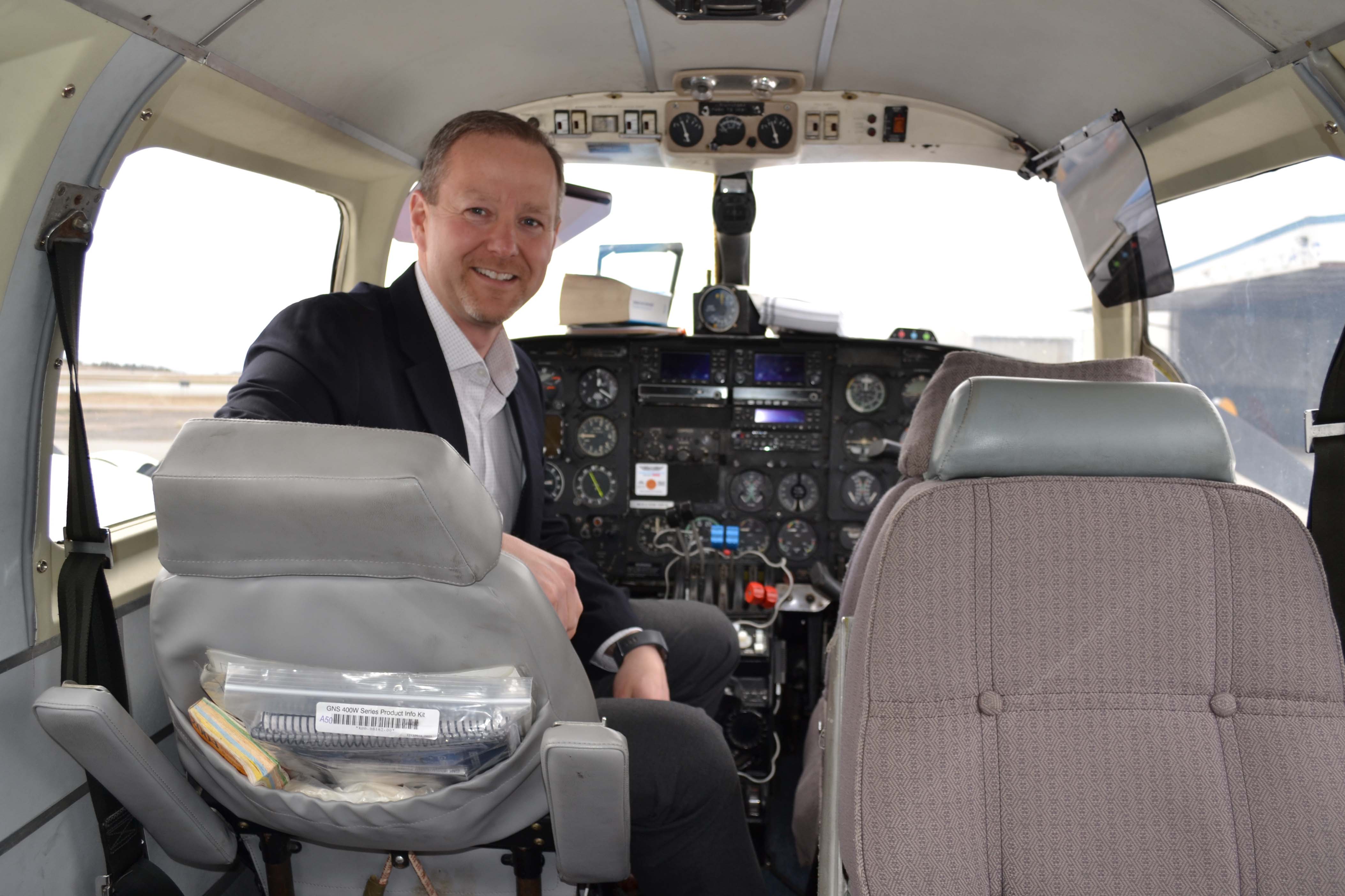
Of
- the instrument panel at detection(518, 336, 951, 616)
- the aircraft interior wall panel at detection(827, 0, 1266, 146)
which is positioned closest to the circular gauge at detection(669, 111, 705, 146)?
the aircraft interior wall panel at detection(827, 0, 1266, 146)

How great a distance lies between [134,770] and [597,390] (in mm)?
2579

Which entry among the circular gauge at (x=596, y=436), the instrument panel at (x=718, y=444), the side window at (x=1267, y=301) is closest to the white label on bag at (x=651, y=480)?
the instrument panel at (x=718, y=444)

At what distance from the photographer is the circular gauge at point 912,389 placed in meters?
3.58

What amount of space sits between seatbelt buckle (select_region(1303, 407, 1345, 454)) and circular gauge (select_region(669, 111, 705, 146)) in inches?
83.0

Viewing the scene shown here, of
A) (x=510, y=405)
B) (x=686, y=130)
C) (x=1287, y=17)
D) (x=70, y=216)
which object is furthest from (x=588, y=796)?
(x=686, y=130)

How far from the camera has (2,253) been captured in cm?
145

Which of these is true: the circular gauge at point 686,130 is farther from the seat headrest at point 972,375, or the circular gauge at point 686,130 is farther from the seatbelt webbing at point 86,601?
the seatbelt webbing at point 86,601

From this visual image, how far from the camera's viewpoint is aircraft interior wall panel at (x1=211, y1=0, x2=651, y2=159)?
1924 mm

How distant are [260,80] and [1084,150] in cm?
233

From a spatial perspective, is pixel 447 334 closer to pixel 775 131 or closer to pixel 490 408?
pixel 490 408

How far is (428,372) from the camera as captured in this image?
1.82 meters

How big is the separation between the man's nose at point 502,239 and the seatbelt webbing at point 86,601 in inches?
28.9

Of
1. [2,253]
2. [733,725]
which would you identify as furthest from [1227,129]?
[2,253]

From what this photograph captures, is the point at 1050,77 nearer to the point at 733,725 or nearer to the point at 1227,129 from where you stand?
the point at 1227,129
